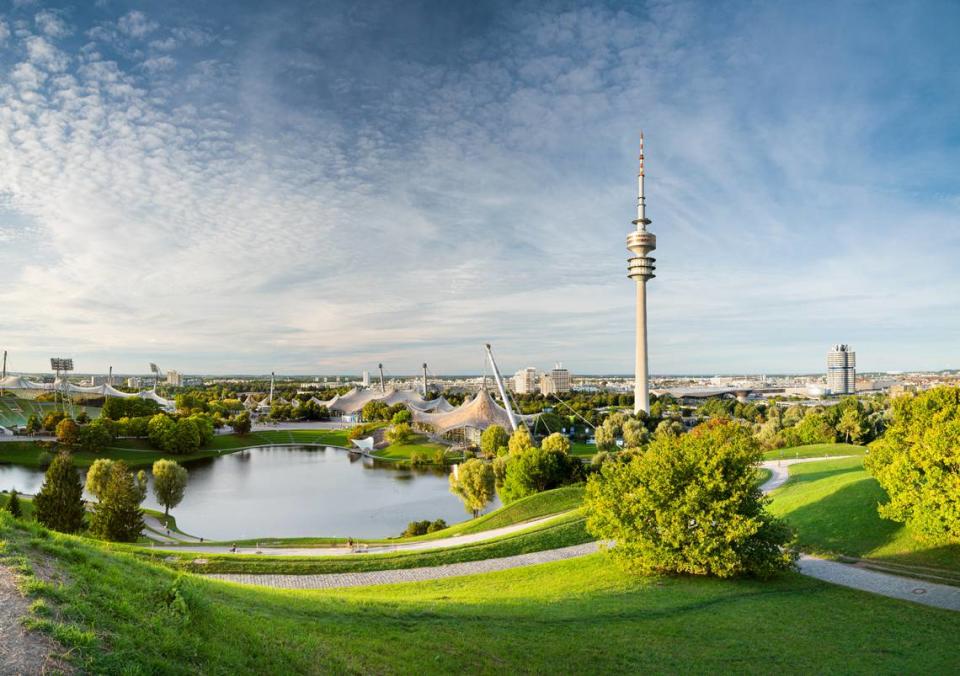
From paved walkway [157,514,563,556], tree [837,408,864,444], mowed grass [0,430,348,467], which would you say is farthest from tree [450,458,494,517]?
mowed grass [0,430,348,467]

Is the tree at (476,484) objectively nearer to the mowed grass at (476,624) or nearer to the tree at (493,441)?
the mowed grass at (476,624)

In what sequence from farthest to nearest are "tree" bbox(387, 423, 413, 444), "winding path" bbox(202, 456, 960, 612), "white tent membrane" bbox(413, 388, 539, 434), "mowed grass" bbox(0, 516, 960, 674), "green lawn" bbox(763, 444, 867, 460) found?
"white tent membrane" bbox(413, 388, 539, 434) → "tree" bbox(387, 423, 413, 444) → "green lawn" bbox(763, 444, 867, 460) → "winding path" bbox(202, 456, 960, 612) → "mowed grass" bbox(0, 516, 960, 674)

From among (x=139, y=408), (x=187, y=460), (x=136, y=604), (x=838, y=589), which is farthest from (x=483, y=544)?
(x=139, y=408)

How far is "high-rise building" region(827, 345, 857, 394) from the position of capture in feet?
471

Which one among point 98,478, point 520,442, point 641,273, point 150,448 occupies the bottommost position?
point 150,448

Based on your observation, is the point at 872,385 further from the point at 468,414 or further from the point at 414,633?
the point at 414,633

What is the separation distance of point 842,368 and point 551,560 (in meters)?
156

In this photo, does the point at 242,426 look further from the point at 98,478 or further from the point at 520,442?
the point at 520,442

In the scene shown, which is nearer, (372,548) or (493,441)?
(372,548)

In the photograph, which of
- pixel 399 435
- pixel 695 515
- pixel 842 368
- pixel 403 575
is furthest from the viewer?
pixel 842 368

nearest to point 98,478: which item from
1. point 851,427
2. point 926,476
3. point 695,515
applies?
point 695,515

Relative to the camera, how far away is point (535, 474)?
26969mm

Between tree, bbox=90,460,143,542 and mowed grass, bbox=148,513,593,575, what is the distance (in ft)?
18.4

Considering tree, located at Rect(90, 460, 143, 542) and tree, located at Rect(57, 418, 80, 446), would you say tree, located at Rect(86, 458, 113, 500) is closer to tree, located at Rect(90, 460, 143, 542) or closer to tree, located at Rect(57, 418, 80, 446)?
tree, located at Rect(90, 460, 143, 542)
